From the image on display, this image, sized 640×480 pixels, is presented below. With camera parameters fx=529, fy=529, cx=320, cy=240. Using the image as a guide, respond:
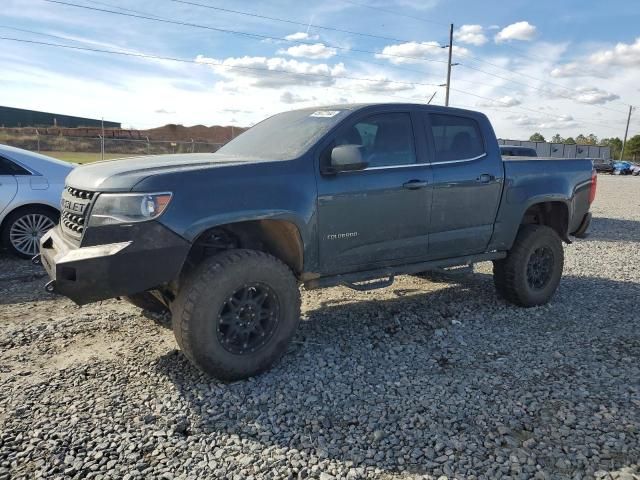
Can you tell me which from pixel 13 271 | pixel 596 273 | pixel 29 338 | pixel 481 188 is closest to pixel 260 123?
pixel 481 188

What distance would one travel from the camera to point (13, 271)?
255 inches

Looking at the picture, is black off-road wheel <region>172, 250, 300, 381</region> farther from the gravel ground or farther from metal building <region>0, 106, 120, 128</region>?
metal building <region>0, 106, 120, 128</region>

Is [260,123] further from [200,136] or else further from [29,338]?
[200,136]

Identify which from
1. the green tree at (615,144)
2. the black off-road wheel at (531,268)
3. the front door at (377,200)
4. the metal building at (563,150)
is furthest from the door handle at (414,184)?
the green tree at (615,144)

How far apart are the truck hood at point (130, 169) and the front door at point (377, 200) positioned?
66 cm

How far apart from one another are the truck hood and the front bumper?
31cm

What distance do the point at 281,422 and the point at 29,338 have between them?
248 centimetres

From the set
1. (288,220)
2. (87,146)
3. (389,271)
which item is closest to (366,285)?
(389,271)

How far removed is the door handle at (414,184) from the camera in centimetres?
441

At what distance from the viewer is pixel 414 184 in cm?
445

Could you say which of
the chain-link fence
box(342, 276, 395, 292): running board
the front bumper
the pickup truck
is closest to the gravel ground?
the pickup truck

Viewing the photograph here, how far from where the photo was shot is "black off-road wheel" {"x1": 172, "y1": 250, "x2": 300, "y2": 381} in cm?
346

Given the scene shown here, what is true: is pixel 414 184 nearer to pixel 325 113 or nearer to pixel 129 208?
pixel 325 113

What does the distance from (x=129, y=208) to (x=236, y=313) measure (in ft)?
3.29
